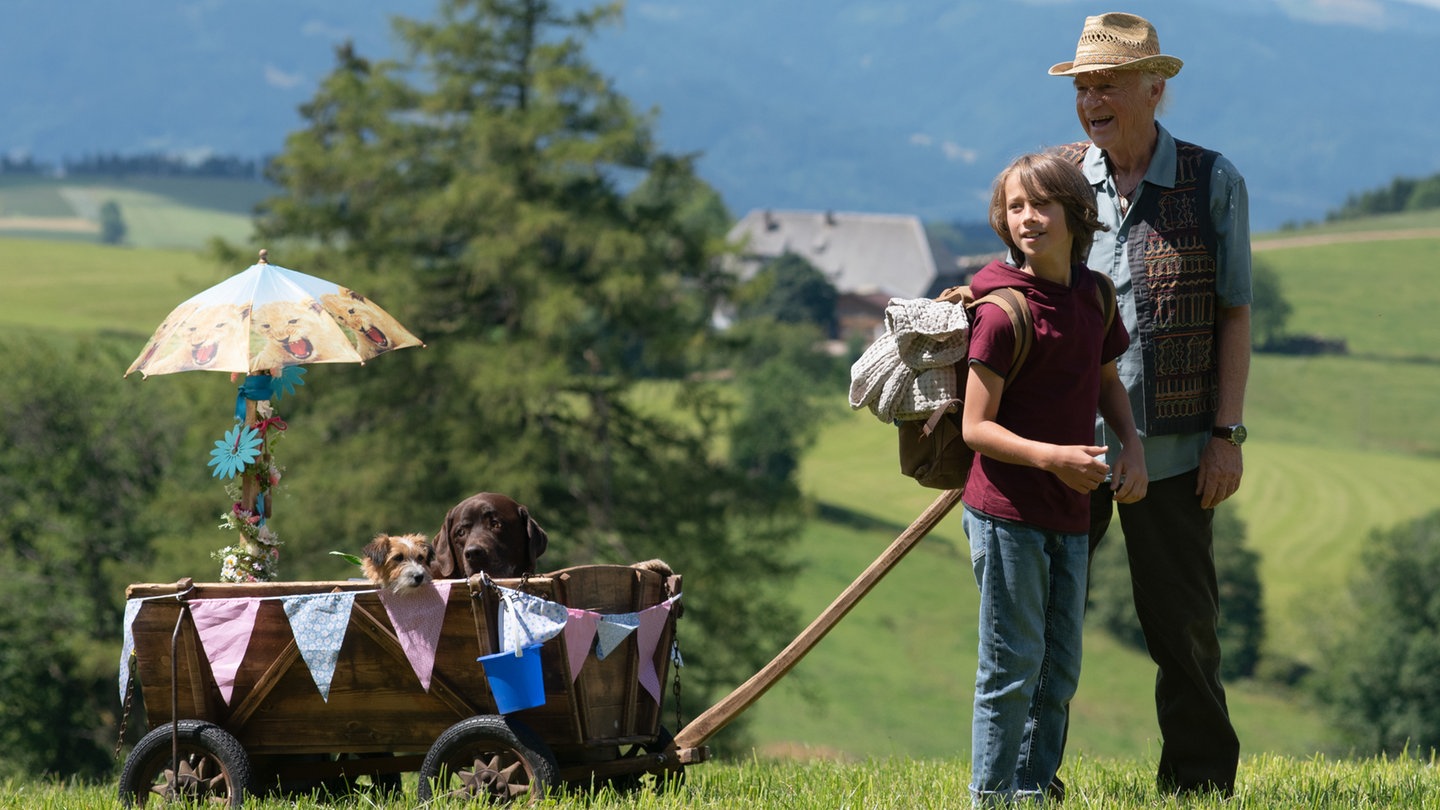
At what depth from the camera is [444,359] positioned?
92.8 ft

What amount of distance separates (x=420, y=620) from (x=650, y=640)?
2.77ft

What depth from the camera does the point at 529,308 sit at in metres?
28.0

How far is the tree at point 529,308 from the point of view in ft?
89.6

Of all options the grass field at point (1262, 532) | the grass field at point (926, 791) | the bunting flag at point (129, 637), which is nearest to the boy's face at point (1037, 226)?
the grass field at point (926, 791)

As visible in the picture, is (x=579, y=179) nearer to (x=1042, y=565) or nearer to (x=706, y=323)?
(x=706, y=323)

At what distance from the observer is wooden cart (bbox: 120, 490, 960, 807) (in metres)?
4.82

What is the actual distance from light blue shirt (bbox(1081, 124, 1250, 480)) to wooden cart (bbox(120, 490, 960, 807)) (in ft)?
2.33

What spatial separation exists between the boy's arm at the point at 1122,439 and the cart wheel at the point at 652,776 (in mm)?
1865

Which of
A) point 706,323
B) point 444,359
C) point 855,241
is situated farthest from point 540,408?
point 855,241

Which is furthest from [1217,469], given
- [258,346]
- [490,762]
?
[258,346]

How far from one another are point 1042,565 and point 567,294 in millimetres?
23578

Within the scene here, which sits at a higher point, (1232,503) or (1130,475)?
(1130,475)

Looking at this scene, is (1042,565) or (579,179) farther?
(579,179)

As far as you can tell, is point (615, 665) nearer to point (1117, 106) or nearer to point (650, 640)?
point (650, 640)
